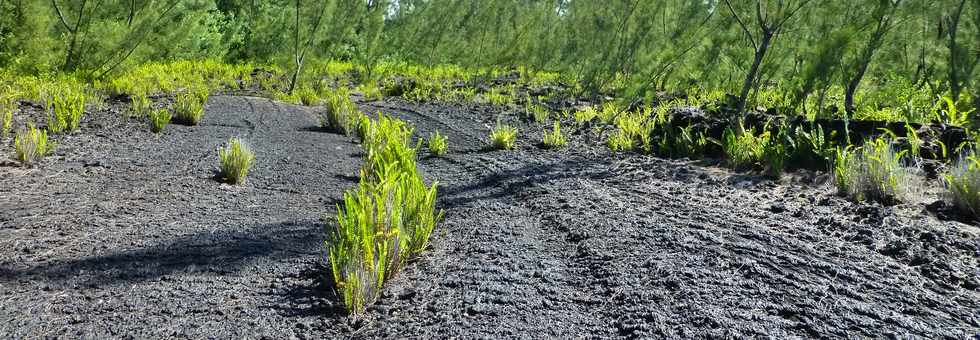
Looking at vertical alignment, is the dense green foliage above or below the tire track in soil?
above

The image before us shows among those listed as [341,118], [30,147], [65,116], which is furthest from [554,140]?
[65,116]

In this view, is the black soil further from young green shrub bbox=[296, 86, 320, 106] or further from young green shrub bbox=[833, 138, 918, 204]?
young green shrub bbox=[296, 86, 320, 106]

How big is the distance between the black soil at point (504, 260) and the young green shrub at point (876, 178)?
13cm

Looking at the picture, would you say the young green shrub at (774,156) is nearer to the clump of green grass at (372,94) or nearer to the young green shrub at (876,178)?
the young green shrub at (876,178)

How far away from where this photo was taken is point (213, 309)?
1.97m

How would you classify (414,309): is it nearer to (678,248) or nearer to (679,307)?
(679,307)

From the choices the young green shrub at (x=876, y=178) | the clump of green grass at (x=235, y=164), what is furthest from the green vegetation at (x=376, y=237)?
the young green shrub at (x=876, y=178)

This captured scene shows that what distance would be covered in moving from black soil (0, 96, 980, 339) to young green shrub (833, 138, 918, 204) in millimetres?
129

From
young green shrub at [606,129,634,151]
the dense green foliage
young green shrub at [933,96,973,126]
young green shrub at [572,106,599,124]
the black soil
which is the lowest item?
the black soil

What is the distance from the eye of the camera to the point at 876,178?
318 cm

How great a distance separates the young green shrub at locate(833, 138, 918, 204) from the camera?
10.3ft

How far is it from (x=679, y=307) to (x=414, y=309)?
3.04 ft

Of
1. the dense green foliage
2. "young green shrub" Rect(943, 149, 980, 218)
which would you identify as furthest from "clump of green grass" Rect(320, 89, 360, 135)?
"young green shrub" Rect(943, 149, 980, 218)

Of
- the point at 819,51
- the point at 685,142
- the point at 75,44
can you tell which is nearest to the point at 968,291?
the point at 685,142
